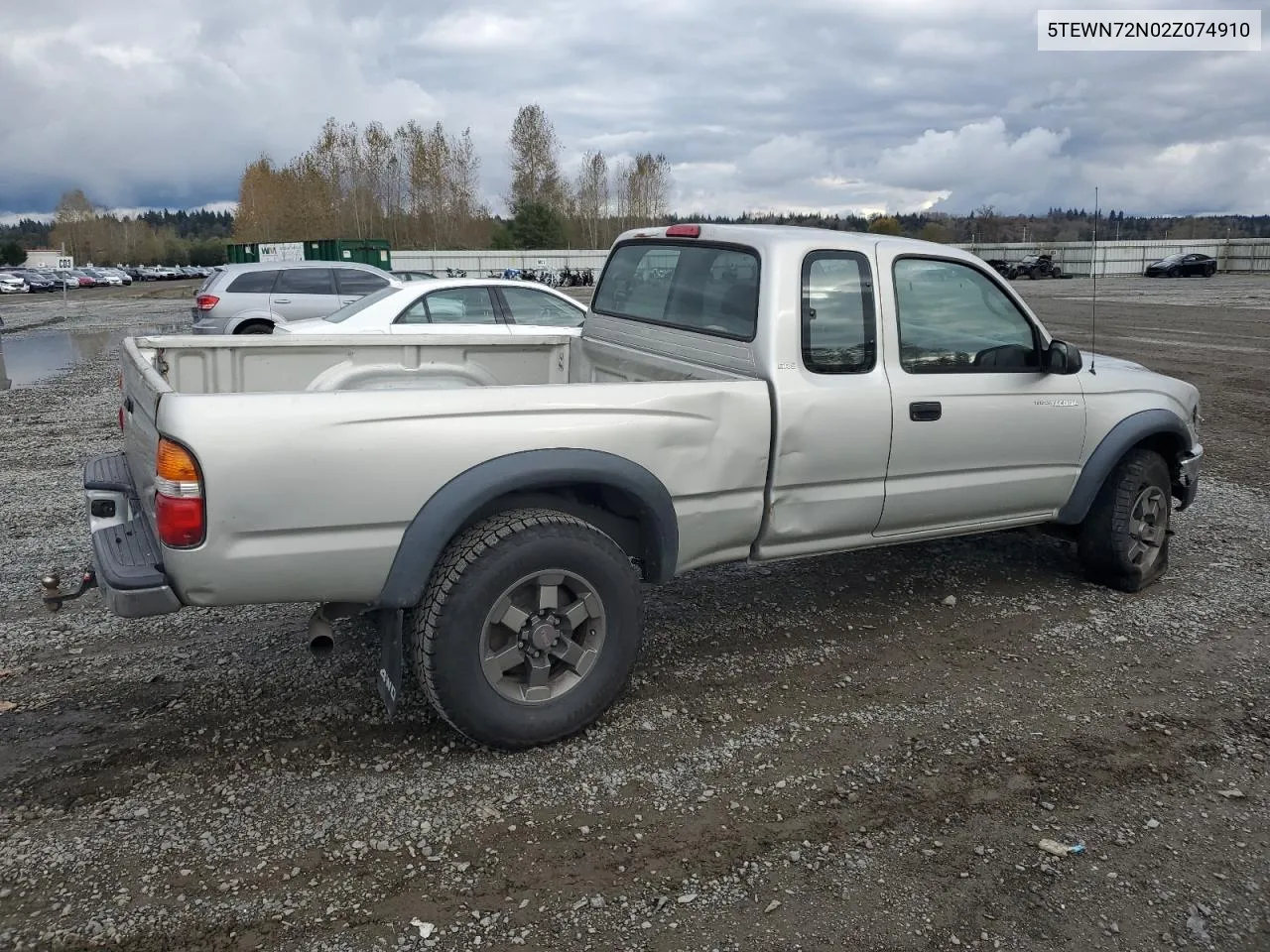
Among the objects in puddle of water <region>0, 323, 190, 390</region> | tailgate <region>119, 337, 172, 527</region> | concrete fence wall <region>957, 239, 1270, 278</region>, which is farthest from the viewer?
concrete fence wall <region>957, 239, 1270, 278</region>

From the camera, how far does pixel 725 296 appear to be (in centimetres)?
454

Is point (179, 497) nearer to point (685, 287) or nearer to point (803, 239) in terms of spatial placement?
point (685, 287)

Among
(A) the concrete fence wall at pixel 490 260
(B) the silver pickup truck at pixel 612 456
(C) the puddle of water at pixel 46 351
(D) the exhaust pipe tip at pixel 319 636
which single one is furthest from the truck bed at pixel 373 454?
(A) the concrete fence wall at pixel 490 260

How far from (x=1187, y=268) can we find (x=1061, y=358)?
54921 millimetres

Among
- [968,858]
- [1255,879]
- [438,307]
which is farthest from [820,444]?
[438,307]

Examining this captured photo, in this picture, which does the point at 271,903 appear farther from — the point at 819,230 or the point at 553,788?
the point at 819,230

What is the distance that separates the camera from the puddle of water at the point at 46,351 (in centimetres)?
1563

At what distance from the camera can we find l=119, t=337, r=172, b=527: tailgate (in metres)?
3.31

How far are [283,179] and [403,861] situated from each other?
260 feet

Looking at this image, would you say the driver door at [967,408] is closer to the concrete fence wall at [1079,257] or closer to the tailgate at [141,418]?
the tailgate at [141,418]

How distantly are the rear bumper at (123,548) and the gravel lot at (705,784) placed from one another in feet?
2.35

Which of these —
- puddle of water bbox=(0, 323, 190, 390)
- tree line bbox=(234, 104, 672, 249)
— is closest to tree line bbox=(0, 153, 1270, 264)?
tree line bbox=(234, 104, 672, 249)

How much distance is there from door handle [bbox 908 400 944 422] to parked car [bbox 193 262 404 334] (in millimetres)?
13071

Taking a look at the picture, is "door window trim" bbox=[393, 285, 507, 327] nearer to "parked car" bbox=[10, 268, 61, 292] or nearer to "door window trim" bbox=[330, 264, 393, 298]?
"door window trim" bbox=[330, 264, 393, 298]
